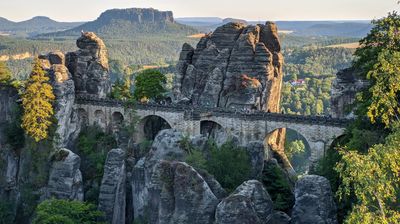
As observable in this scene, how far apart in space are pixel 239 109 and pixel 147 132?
11237mm

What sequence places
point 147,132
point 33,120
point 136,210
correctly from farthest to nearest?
1. point 147,132
2. point 33,120
3. point 136,210

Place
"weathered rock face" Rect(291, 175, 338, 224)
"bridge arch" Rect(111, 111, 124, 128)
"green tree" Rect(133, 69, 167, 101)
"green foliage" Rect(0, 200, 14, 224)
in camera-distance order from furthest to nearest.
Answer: "green tree" Rect(133, 69, 167, 101) < "bridge arch" Rect(111, 111, 124, 128) < "green foliage" Rect(0, 200, 14, 224) < "weathered rock face" Rect(291, 175, 338, 224)

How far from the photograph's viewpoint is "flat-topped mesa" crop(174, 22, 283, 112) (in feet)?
168

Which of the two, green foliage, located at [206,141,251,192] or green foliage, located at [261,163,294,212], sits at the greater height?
green foliage, located at [206,141,251,192]

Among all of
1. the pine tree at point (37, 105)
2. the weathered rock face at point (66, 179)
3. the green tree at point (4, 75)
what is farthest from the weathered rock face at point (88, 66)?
the weathered rock face at point (66, 179)

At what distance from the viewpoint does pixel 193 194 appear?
2730 centimetres

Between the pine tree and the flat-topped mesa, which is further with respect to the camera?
the flat-topped mesa

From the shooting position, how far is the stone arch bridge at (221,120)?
44281 mm

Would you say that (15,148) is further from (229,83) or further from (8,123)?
(229,83)

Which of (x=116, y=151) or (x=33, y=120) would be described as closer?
(x=116, y=151)

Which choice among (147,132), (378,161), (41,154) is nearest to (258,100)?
(147,132)

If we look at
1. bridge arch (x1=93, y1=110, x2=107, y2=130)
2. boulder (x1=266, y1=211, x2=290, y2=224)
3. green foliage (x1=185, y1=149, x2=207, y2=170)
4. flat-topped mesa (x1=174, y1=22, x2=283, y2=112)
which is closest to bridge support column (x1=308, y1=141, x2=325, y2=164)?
flat-topped mesa (x1=174, y1=22, x2=283, y2=112)

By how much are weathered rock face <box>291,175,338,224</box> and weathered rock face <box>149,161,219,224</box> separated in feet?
14.4

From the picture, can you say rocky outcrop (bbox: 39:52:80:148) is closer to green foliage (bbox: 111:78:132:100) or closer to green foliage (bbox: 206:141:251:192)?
green foliage (bbox: 111:78:132:100)
